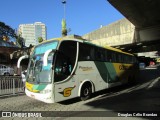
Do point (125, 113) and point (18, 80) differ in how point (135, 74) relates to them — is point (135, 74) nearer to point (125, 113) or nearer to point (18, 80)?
point (18, 80)

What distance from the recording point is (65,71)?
1061 centimetres

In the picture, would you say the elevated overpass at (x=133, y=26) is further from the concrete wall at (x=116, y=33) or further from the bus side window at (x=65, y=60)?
the bus side window at (x=65, y=60)

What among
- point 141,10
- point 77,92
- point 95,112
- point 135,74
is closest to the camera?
Answer: point 95,112

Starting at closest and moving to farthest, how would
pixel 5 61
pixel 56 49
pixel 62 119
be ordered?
pixel 62 119 → pixel 56 49 → pixel 5 61

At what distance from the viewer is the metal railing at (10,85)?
14.9 metres

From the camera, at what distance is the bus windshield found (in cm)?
1019

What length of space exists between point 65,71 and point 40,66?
1.09m

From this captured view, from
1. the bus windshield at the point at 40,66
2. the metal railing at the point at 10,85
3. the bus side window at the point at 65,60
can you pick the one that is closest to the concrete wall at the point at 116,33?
the metal railing at the point at 10,85

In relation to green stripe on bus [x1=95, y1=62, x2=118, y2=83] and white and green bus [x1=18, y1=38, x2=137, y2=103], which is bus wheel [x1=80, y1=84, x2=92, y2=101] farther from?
green stripe on bus [x1=95, y1=62, x2=118, y2=83]

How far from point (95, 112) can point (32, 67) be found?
3796 mm

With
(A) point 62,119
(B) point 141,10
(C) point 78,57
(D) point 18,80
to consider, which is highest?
(B) point 141,10

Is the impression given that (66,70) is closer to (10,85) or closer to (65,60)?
(65,60)

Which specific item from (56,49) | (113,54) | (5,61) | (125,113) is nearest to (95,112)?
(125,113)

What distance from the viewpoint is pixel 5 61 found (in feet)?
160
